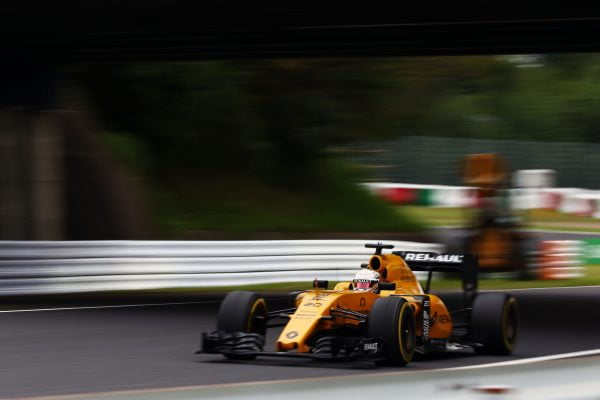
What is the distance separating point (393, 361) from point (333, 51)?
8587 mm

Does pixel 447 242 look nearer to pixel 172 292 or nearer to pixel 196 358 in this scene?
pixel 172 292

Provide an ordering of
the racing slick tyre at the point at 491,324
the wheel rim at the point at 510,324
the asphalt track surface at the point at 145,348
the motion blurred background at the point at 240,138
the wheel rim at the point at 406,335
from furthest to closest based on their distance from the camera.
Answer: the motion blurred background at the point at 240,138, the wheel rim at the point at 510,324, the racing slick tyre at the point at 491,324, the wheel rim at the point at 406,335, the asphalt track surface at the point at 145,348

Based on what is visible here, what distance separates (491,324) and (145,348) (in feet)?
10.6

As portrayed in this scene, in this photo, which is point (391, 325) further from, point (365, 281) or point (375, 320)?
point (365, 281)

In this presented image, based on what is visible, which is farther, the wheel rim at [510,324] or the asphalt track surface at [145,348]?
the wheel rim at [510,324]

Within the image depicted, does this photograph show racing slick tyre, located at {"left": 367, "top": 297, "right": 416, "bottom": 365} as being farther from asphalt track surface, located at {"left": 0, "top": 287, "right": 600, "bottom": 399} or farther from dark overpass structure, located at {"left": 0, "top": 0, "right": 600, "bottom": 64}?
dark overpass structure, located at {"left": 0, "top": 0, "right": 600, "bottom": 64}

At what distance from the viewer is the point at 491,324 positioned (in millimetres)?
11234

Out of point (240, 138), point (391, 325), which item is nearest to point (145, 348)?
point (391, 325)

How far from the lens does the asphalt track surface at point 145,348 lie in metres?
9.52

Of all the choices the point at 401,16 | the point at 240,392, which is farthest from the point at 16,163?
the point at 240,392

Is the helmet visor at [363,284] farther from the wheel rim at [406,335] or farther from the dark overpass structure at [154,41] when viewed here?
the dark overpass structure at [154,41]

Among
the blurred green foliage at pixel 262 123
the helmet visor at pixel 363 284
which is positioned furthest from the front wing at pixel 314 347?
the blurred green foliage at pixel 262 123

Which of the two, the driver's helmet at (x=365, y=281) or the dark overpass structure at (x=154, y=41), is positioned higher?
the dark overpass structure at (x=154, y=41)

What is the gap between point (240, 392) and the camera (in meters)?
4.75
